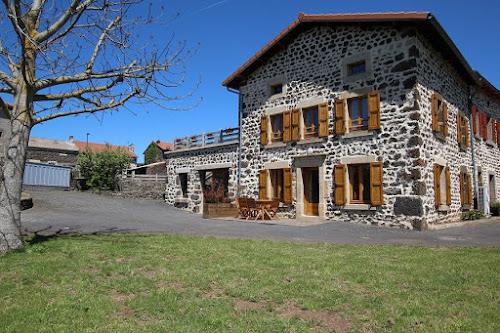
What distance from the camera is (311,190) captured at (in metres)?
13.5

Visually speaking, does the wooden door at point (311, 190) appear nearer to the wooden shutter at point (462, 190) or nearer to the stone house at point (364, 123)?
the stone house at point (364, 123)

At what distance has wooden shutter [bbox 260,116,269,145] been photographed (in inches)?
577

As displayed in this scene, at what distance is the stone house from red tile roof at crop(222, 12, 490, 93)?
0.15 feet

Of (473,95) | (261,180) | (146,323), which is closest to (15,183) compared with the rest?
(146,323)

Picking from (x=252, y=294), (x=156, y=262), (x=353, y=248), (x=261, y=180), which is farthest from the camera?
(x=261, y=180)

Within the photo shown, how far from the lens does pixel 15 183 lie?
584 cm

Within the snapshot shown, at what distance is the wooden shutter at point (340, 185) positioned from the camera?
11.9 meters

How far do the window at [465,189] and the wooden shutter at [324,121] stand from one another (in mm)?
6107

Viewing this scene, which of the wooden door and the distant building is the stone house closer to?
the wooden door

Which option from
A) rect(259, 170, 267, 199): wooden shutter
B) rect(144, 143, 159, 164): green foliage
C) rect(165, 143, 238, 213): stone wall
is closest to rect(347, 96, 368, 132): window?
rect(259, 170, 267, 199): wooden shutter

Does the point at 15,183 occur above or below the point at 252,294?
above

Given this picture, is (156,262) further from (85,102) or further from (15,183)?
(85,102)

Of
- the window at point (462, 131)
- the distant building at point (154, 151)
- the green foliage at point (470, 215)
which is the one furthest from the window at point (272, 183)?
the distant building at point (154, 151)

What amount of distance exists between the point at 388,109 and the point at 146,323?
10.4 meters
